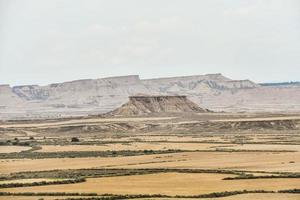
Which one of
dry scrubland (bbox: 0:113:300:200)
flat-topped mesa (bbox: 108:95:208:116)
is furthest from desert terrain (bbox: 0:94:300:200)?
flat-topped mesa (bbox: 108:95:208:116)

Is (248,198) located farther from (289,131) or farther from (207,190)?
(289,131)

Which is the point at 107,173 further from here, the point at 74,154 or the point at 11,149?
the point at 11,149

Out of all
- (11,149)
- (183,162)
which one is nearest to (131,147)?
(11,149)

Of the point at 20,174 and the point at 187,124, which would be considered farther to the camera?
the point at 187,124

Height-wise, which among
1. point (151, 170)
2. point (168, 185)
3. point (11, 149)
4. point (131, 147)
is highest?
point (11, 149)

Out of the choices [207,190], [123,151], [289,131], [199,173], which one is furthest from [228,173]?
[289,131]

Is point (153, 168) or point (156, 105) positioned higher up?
point (156, 105)
